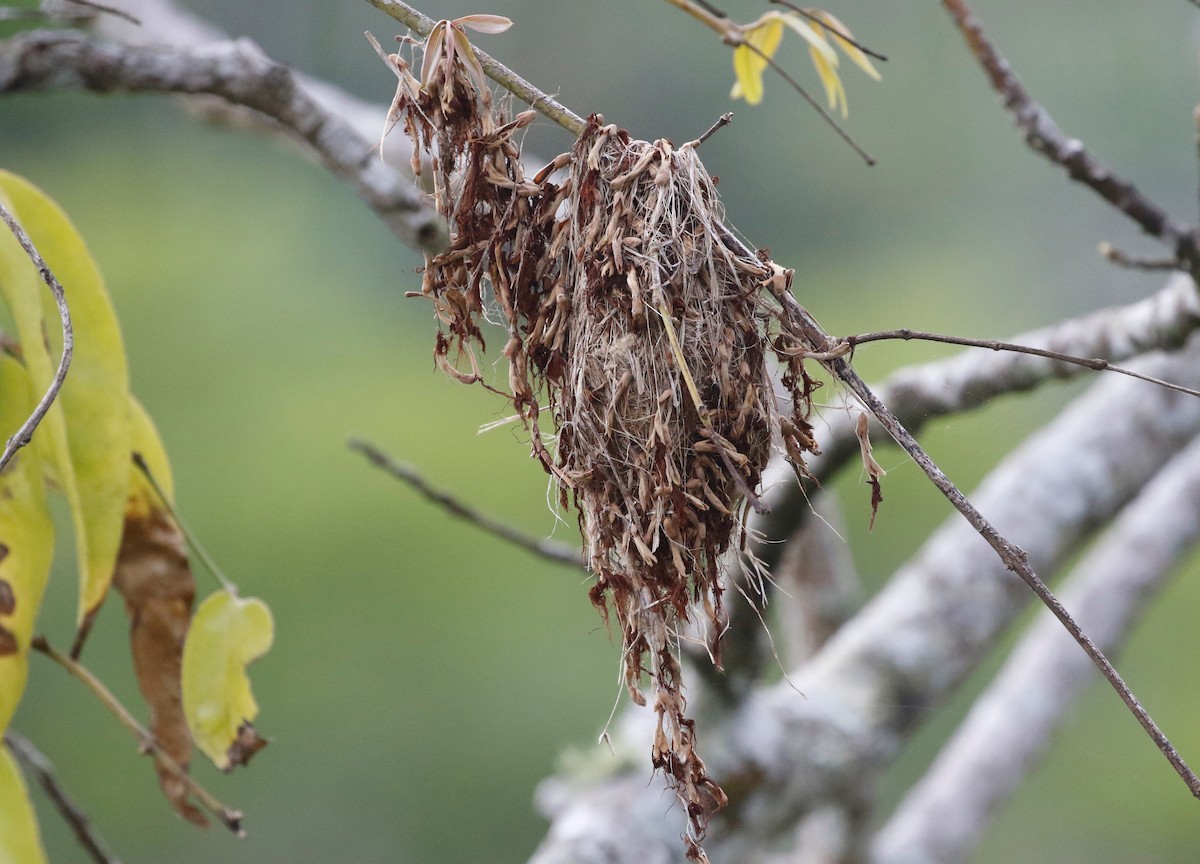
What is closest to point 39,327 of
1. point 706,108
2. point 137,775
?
point 706,108

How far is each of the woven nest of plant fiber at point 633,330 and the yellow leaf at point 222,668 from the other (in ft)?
0.51

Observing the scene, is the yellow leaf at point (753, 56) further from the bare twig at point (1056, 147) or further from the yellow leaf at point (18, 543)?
the yellow leaf at point (18, 543)

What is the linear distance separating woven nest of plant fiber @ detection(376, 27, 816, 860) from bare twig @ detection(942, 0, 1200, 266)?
0.35 metres

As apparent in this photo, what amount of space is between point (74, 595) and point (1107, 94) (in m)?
2.54

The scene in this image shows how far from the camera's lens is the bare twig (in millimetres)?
549

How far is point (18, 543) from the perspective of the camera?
1.28ft

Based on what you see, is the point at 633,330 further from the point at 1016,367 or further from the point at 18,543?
the point at 1016,367

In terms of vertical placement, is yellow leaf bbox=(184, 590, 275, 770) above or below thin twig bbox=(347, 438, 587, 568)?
above

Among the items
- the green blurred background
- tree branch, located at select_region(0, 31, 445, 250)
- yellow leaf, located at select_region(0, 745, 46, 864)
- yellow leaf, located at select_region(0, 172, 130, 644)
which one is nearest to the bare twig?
tree branch, located at select_region(0, 31, 445, 250)

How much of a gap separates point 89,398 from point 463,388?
67.6 inches

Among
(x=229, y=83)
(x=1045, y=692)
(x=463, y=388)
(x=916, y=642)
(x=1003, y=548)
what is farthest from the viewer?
(x=463, y=388)

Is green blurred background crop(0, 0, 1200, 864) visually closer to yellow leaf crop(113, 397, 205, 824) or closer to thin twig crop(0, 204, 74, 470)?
yellow leaf crop(113, 397, 205, 824)

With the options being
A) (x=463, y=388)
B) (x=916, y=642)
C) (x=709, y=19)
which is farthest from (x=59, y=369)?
(x=463, y=388)

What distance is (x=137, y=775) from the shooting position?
2299 millimetres
